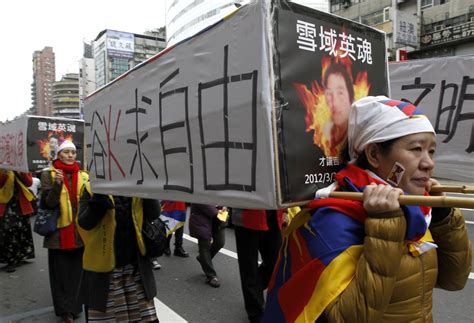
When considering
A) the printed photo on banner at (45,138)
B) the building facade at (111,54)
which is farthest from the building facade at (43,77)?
the printed photo on banner at (45,138)

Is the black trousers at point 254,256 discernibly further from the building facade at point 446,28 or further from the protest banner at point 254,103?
the building facade at point 446,28

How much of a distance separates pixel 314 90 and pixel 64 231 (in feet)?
10.9

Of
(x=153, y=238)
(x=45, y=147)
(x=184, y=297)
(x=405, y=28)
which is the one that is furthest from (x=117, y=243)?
(x=405, y=28)

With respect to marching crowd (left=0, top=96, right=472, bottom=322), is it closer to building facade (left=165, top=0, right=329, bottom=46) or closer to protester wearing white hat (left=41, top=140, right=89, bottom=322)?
protester wearing white hat (left=41, top=140, right=89, bottom=322)

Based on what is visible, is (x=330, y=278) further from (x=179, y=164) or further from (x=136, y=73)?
(x=136, y=73)

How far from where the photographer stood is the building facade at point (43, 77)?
213 feet

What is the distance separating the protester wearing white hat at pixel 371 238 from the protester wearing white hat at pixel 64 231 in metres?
2.99

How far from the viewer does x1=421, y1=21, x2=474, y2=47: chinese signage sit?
22.3m

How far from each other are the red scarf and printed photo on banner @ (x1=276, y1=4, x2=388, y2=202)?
316cm

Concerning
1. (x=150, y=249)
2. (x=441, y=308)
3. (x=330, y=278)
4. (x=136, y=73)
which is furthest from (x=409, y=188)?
(x=441, y=308)

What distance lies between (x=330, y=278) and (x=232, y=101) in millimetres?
699

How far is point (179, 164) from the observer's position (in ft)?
5.93

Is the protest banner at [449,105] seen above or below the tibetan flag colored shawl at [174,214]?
above

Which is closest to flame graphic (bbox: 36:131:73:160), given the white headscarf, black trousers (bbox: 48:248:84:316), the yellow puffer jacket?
black trousers (bbox: 48:248:84:316)
